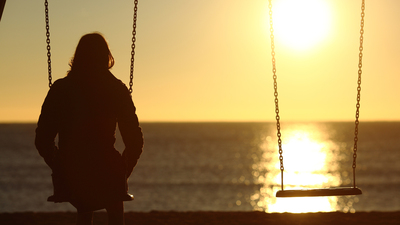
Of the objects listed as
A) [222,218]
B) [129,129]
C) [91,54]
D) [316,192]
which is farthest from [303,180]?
[91,54]

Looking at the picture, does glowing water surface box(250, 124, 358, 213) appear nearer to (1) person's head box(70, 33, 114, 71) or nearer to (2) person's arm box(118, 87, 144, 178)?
(2) person's arm box(118, 87, 144, 178)

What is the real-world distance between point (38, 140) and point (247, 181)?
43.8 metres

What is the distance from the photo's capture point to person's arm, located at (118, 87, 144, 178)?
3896 millimetres

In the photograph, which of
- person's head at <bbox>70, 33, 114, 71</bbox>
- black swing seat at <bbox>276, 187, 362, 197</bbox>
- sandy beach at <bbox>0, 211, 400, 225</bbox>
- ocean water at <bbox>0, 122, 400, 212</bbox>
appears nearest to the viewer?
person's head at <bbox>70, 33, 114, 71</bbox>

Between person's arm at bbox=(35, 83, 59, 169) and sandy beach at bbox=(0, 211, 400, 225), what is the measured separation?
3408mm

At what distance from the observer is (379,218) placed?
7.24 metres

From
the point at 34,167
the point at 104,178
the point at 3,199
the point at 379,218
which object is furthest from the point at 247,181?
the point at 104,178

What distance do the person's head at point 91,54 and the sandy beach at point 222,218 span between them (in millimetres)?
3653

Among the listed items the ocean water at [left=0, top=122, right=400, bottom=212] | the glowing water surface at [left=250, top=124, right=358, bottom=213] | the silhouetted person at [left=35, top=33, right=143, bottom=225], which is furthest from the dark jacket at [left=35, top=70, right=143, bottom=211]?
the ocean water at [left=0, top=122, right=400, bottom=212]

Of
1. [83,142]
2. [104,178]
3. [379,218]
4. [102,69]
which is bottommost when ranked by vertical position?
[379,218]

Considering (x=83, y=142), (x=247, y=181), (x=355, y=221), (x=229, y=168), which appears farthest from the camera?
(x=229, y=168)

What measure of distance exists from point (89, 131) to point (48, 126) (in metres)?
0.33

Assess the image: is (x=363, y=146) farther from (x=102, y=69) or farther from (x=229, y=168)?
(x=102, y=69)

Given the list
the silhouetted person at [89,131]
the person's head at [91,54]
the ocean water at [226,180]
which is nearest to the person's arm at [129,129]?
the silhouetted person at [89,131]
